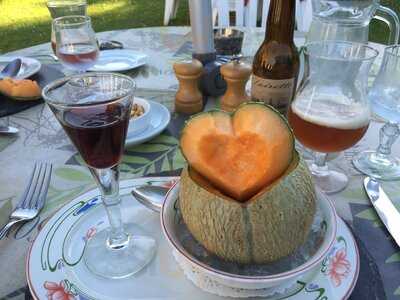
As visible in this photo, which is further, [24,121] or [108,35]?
[108,35]

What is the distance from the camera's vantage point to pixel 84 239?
47 centimetres

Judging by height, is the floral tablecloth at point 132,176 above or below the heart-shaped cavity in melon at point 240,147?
below

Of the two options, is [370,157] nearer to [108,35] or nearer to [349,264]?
[349,264]

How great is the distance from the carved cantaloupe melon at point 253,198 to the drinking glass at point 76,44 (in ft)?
1.80

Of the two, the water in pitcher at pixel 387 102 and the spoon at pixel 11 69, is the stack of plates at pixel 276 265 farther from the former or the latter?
the spoon at pixel 11 69

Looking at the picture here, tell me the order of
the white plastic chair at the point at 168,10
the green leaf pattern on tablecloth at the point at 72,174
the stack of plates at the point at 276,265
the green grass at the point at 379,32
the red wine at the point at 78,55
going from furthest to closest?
the white plastic chair at the point at 168,10, the green grass at the point at 379,32, the red wine at the point at 78,55, the green leaf pattern on tablecloth at the point at 72,174, the stack of plates at the point at 276,265

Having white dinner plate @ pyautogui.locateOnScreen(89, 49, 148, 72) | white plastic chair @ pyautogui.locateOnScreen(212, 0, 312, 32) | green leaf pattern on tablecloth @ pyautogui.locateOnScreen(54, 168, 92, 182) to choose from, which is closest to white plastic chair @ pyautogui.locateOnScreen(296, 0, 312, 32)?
white plastic chair @ pyautogui.locateOnScreen(212, 0, 312, 32)

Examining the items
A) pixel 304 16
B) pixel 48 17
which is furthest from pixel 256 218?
pixel 48 17

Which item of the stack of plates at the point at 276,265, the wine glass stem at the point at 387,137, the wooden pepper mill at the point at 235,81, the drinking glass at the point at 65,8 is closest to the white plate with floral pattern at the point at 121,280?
the stack of plates at the point at 276,265

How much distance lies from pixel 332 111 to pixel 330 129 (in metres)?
0.04

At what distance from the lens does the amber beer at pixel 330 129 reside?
55 centimetres

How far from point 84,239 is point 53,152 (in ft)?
0.76

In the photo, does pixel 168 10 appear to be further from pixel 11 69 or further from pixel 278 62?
pixel 278 62

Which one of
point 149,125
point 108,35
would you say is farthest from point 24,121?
point 108,35
